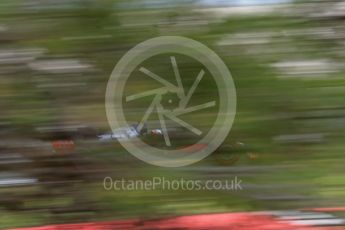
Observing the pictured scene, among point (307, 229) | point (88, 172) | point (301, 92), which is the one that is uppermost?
point (301, 92)

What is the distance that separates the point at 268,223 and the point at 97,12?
41.1 inches

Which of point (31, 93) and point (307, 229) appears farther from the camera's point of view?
point (307, 229)

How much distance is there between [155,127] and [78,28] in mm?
458

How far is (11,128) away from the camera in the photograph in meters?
2.91

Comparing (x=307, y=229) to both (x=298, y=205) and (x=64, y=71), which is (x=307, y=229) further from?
(x=64, y=71)

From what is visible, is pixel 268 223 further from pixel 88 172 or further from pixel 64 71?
pixel 64 71

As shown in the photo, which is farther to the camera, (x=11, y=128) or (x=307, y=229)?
(x=307, y=229)

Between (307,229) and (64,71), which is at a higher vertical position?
(64,71)

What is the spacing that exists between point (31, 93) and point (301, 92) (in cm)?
98

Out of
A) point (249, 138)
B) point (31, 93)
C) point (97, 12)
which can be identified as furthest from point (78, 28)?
point (249, 138)

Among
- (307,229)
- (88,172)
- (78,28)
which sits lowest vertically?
(307,229)

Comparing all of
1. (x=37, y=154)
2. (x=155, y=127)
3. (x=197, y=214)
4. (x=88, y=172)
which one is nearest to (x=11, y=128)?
(x=37, y=154)

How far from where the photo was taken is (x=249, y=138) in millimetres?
2859

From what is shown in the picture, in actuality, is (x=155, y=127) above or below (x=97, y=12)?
below
